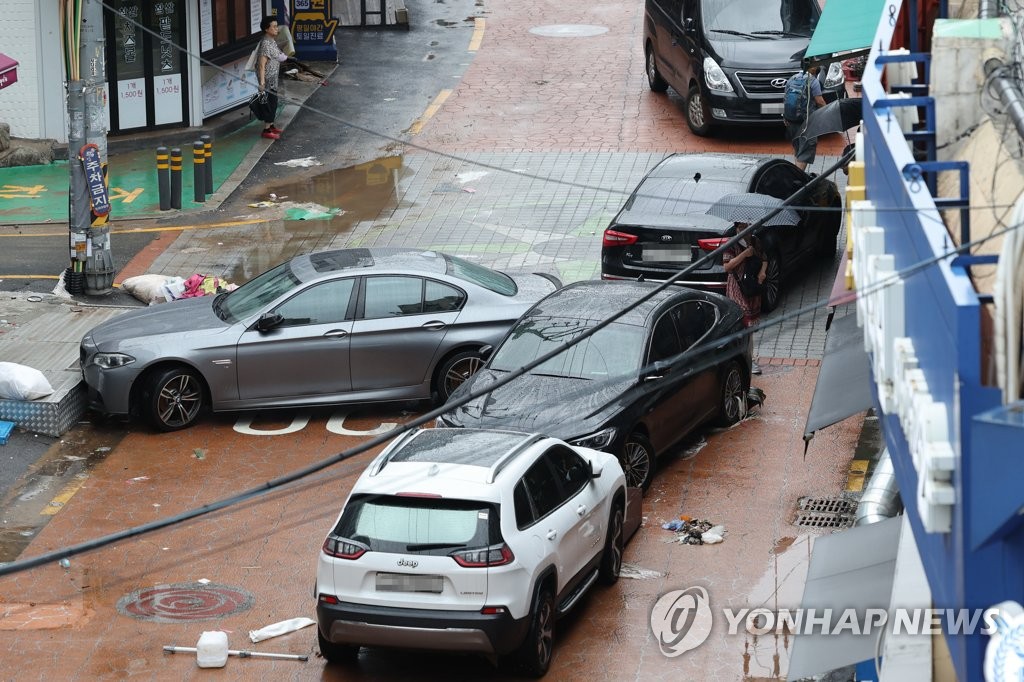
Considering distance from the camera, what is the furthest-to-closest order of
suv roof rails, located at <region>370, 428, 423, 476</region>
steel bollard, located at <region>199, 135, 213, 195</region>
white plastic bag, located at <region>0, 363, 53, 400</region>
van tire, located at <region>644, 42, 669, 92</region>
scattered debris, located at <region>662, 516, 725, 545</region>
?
1. van tire, located at <region>644, 42, 669, 92</region>
2. steel bollard, located at <region>199, 135, 213, 195</region>
3. white plastic bag, located at <region>0, 363, 53, 400</region>
4. scattered debris, located at <region>662, 516, 725, 545</region>
5. suv roof rails, located at <region>370, 428, 423, 476</region>

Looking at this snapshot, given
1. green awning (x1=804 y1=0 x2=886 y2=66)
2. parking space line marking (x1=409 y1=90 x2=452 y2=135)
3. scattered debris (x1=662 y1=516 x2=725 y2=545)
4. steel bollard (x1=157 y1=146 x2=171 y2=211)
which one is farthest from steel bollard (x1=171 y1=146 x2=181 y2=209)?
scattered debris (x1=662 y1=516 x2=725 y2=545)

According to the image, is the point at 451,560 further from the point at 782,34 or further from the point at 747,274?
the point at 782,34

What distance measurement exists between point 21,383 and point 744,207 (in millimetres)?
7804

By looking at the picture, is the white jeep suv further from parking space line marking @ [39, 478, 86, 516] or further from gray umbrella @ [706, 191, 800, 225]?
gray umbrella @ [706, 191, 800, 225]

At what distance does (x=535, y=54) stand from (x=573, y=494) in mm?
21204

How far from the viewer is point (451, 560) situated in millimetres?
9688

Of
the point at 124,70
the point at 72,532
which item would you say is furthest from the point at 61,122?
the point at 72,532

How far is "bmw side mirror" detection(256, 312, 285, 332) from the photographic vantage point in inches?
574

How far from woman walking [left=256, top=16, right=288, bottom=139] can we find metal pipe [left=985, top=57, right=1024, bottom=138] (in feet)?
59.3

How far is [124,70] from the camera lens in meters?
24.6

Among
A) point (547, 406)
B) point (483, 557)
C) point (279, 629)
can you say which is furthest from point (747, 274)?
point (483, 557)

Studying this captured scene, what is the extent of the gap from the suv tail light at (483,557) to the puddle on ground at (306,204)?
→ 9.75 meters

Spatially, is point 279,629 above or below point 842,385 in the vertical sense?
below

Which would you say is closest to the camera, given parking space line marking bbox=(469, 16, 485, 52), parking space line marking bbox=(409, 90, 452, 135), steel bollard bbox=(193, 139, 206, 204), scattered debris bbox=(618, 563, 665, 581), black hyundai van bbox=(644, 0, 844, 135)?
scattered debris bbox=(618, 563, 665, 581)
